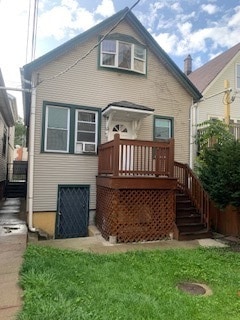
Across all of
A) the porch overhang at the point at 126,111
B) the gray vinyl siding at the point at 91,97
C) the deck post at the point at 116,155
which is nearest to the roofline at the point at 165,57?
the gray vinyl siding at the point at 91,97

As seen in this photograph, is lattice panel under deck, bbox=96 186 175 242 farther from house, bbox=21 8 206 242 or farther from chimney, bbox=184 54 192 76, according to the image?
chimney, bbox=184 54 192 76

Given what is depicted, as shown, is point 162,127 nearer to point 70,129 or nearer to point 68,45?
point 70,129

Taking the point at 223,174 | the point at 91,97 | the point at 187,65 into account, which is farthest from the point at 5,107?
the point at 187,65

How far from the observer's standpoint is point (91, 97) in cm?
970

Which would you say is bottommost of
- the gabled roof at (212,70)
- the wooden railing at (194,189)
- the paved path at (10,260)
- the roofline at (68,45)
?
the paved path at (10,260)

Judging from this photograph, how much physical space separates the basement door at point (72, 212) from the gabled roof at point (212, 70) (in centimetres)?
885

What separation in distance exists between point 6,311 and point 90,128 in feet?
23.2

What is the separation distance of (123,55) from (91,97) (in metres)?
2.14

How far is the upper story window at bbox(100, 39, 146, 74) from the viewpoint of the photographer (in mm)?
10008

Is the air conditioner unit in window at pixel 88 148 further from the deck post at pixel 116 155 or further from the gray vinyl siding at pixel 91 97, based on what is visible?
the deck post at pixel 116 155

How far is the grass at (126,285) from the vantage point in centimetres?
346

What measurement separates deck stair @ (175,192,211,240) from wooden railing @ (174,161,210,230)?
0.50 ft

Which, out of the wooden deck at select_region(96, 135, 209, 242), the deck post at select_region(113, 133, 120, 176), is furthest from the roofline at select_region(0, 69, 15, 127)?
the deck post at select_region(113, 133, 120, 176)

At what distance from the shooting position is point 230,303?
397 cm
